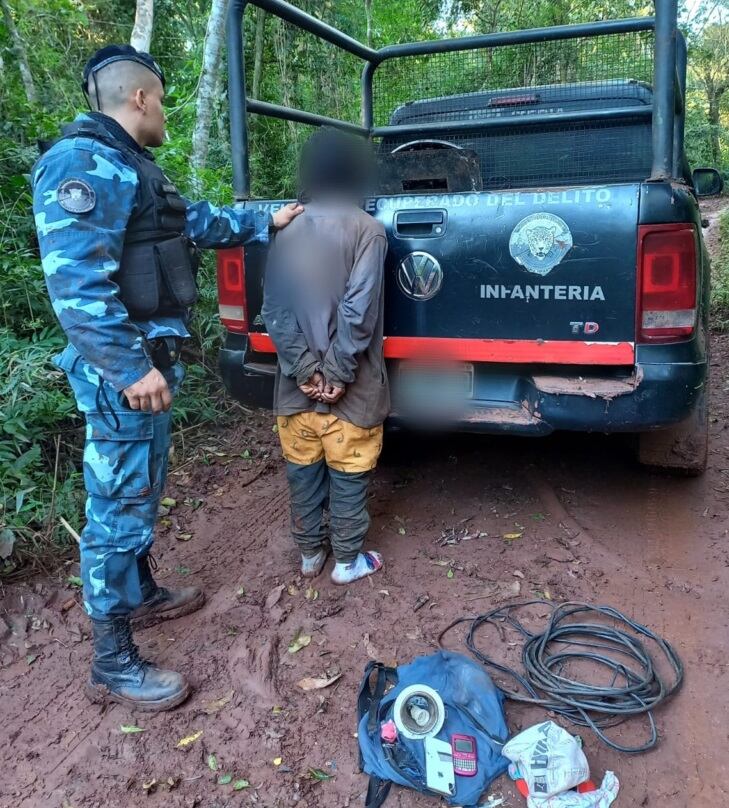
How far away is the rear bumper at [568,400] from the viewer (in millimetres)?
2398

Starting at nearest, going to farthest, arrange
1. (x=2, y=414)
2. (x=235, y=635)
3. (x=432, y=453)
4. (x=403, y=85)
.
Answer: (x=235, y=635) < (x=2, y=414) < (x=432, y=453) < (x=403, y=85)

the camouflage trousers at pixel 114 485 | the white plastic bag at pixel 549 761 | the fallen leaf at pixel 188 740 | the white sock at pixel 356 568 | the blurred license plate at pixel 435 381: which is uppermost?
the blurred license plate at pixel 435 381

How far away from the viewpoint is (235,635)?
8.15 ft

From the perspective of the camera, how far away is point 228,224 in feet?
8.23

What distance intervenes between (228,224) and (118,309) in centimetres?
75

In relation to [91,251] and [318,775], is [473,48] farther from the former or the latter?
[318,775]

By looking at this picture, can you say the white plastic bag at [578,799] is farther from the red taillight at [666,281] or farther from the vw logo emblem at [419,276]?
the vw logo emblem at [419,276]

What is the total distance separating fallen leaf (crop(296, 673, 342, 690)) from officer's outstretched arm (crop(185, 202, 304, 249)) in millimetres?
1588

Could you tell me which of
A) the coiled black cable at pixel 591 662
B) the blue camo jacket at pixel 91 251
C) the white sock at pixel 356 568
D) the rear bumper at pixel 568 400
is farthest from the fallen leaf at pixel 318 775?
the rear bumper at pixel 568 400

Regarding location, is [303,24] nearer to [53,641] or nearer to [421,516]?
[421,516]

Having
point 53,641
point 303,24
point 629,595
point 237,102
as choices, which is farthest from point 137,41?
point 629,595

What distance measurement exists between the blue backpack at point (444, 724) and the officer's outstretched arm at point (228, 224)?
160cm

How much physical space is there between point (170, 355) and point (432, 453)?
207cm

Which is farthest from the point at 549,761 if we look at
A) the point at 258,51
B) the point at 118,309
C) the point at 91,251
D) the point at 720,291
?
the point at 258,51
